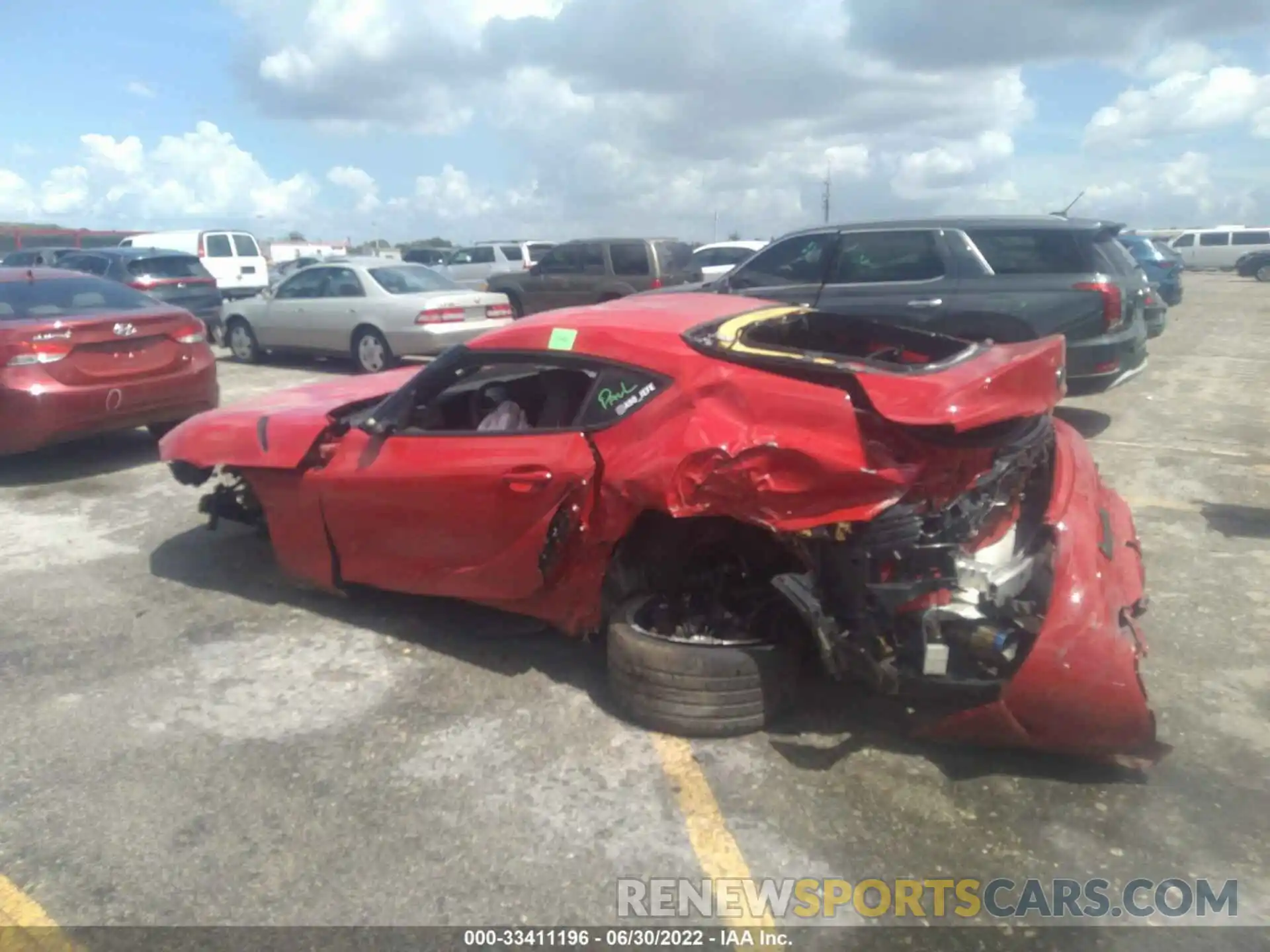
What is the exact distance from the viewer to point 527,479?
3.70 meters

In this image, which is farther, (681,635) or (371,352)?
(371,352)

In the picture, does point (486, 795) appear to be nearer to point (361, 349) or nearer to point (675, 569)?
point (675, 569)

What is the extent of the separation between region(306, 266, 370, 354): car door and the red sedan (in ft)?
14.6

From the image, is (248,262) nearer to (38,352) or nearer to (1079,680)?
(38,352)

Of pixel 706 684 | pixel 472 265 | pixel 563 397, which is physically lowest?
pixel 706 684

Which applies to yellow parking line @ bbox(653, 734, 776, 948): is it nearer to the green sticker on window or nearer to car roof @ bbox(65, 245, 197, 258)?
the green sticker on window

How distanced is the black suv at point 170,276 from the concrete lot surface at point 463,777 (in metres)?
11.8

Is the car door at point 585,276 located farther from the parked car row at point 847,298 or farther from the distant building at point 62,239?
the distant building at point 62,239

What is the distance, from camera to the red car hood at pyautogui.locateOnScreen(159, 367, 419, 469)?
175 inches

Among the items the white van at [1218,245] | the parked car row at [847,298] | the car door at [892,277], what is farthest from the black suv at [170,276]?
the white van at [1218,245]

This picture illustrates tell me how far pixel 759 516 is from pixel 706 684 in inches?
25.9

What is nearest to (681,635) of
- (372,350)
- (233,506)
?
(233,506)

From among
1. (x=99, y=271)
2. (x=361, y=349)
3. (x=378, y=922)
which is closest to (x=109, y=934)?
(x=378, y=922)

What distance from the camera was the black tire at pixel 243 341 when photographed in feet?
45.2
